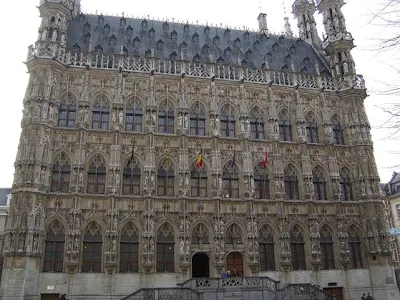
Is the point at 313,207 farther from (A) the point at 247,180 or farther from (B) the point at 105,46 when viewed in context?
(B) the point at 105,46

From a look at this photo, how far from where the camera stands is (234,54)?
114 feet

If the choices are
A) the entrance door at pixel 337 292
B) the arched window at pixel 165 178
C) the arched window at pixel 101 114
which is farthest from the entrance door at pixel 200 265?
the arched window at pixel 101 114

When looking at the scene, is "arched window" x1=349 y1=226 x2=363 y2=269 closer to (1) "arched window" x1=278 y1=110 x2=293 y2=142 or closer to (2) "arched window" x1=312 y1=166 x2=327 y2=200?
(2) "arched window" x1=312 y1=166 x2=327 y2=200

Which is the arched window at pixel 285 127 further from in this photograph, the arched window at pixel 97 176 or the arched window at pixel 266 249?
the arched window at pixel 97 176

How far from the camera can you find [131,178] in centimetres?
2709

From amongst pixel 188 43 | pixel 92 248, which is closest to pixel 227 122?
pixel 188 43

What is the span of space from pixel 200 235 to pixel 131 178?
6.30 m

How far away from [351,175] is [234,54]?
48.2 ft

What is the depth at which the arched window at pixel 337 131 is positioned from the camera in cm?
3200

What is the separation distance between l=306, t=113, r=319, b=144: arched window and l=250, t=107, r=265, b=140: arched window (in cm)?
404

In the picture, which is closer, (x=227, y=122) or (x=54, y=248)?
(x=54, y=248)

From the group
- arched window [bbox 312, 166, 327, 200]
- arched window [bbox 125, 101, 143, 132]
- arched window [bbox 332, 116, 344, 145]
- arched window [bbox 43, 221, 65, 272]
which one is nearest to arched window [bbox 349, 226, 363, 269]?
arched window [bbox 312, 166, 327, 200]

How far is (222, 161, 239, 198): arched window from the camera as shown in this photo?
2819 centimetres

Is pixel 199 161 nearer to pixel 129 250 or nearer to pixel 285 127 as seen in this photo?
pixel 129 250
